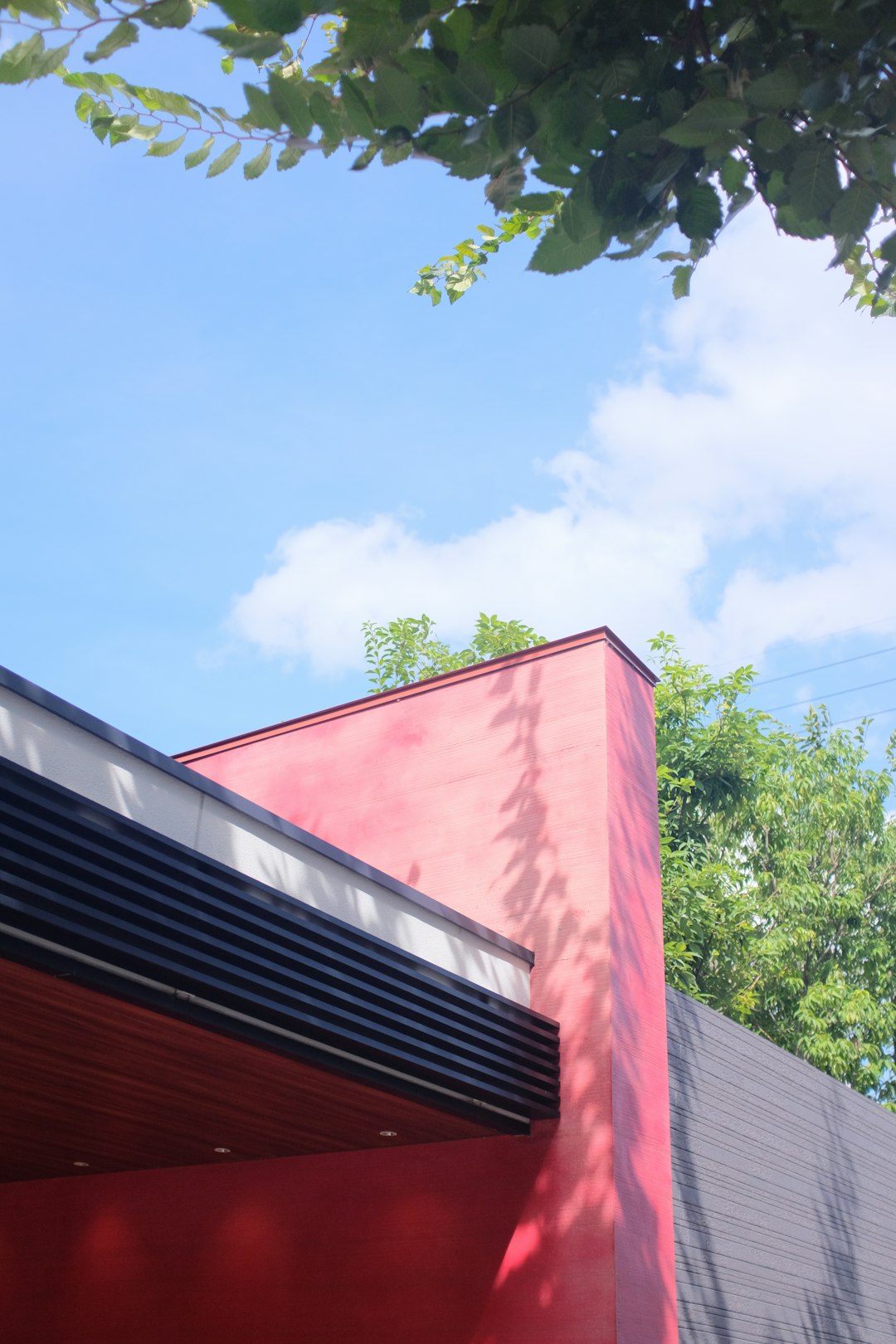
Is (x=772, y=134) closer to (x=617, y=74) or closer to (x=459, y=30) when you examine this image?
(x=617, y=74)

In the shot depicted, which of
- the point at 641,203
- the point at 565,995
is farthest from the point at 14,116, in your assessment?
the point at 565,995

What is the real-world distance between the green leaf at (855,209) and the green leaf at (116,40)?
3.66 feet

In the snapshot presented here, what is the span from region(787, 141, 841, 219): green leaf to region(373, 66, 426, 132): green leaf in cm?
59

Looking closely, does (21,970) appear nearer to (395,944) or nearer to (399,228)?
(395,944)

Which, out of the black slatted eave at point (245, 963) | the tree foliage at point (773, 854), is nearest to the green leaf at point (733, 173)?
the black slatted eave at point (245, 963)

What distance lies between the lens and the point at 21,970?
407 cm

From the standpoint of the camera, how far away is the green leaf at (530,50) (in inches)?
69.9

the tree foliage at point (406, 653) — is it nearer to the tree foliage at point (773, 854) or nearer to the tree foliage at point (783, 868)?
the tree foliage at point (773, 854)

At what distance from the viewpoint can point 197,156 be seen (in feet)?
7.30

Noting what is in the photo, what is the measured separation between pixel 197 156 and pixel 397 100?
0.57 metres

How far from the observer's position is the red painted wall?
565 cm

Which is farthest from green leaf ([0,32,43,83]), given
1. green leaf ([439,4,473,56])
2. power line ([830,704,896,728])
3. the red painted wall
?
power line ([830,704,896,728])

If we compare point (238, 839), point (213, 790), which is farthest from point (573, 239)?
point (238, 839)

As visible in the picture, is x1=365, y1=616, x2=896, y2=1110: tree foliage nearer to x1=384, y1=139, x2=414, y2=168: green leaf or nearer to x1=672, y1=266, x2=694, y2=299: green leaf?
x1=672, y1=266, x2=694, y2=299: green leaf
